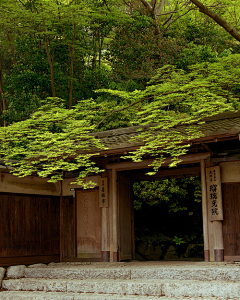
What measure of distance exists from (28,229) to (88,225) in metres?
1.79

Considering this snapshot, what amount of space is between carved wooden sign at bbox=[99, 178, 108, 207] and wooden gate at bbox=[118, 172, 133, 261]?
1.36 feet

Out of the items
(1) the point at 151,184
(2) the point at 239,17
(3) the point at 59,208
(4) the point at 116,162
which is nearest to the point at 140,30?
(2) the point at 239,17

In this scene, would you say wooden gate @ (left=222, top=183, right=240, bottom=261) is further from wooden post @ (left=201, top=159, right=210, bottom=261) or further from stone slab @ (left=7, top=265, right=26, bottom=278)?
stone slab @ (left=7, top=265, right=26, bottom=278)

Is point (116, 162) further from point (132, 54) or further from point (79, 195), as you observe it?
point (132, 54)

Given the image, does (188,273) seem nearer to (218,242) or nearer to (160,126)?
(218,242)

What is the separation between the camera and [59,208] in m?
11.4

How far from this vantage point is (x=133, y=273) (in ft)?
25.6

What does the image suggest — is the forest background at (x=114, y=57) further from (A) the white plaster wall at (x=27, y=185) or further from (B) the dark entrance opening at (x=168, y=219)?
(A) the white plaster wall at (x=27, y=185)

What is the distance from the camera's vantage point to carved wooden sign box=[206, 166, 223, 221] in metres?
8.73

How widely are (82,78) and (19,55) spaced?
332cm

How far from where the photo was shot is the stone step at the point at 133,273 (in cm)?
695

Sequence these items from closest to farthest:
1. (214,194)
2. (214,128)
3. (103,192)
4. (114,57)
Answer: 1. (214,128)
2. (214,194)
3. (103,192)
4. (114,57)

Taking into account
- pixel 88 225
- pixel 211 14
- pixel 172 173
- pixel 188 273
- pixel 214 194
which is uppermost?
pixel 211 14

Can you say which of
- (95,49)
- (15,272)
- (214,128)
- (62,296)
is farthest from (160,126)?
(95,49)
